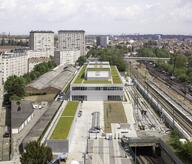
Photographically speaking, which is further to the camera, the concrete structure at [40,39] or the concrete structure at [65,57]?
the concrete structure at [40,39]

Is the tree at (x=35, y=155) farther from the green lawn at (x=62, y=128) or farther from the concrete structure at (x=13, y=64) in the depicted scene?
the concrete structure at (x=13, y=64)

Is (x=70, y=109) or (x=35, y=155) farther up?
(x=35, y=155)

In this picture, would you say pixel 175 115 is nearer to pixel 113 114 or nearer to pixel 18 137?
pixel 113 114

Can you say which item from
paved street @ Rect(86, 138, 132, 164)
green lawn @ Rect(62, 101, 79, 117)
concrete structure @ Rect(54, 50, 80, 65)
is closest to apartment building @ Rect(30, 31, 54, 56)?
concrete structure @ Rect(54, 50, 80, 65)

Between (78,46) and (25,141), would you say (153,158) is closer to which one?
(25,141)

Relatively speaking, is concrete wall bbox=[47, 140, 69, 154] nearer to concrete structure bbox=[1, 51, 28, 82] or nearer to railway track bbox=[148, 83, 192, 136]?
railway track bbox=[148, 83, 192, 136]

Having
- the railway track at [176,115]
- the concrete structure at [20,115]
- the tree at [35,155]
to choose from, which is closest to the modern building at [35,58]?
the railway track at [176,115]

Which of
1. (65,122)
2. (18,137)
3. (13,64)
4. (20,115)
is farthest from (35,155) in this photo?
(13,64)
